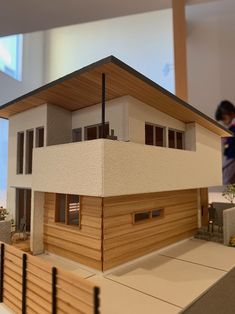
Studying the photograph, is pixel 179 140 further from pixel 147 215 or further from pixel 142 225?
pixel 142 225

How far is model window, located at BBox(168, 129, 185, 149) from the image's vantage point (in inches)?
364

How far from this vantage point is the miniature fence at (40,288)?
323cm

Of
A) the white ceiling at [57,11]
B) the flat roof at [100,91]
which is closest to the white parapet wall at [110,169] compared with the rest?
the flat roof at [100,91]

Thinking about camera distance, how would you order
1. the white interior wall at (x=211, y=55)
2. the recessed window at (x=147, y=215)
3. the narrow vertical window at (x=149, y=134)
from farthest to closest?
the white interior wall at (x=211, y=55) < the narrow vertical window at (x=149, y=134) < the recessed window at (x=147, y=215)

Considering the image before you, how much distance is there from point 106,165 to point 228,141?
11.4 metres

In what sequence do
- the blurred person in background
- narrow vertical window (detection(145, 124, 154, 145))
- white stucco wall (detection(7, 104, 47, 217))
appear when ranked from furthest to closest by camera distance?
the blurred person in background < white stucco wall (detection(7, 104, 47, 217)) < narrow vertical window (detection(145, 124, 154, 145))

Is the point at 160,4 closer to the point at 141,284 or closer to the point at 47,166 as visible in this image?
the point at 47,166

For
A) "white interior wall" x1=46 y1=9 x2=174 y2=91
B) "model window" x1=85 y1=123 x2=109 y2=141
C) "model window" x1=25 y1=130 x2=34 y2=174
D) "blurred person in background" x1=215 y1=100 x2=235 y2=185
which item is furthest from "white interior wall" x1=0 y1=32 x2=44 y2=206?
"blurred person in background" x1=215 y1=100 x2=235 y2=185

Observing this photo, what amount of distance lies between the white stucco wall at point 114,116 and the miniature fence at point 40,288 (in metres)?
4.05

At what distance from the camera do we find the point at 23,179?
28.8ft

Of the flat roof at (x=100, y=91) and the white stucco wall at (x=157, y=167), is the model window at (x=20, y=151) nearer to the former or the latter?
the flat roof at (x=100, y=91)

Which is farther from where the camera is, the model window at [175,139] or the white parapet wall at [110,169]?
the model window at [175,139]

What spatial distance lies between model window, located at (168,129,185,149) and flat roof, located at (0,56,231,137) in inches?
24.2

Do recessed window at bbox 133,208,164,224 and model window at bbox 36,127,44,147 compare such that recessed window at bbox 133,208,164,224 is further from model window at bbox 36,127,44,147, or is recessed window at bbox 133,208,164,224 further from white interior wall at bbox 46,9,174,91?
white interior wall at bbox 46,9,174,91
